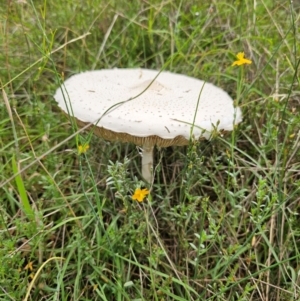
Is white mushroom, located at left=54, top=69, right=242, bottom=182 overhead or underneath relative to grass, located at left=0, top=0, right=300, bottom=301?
overhead

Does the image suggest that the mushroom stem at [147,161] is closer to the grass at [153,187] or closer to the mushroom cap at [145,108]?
the grass at [153,187]

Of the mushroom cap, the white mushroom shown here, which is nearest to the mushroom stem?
the white mushroom

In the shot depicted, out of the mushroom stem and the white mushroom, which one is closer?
the white mushroom

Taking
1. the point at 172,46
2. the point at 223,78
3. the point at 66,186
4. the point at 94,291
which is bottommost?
the point at 94,291

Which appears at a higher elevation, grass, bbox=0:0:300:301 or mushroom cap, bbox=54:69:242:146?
mushroom cap, bbox=54:69:242:146

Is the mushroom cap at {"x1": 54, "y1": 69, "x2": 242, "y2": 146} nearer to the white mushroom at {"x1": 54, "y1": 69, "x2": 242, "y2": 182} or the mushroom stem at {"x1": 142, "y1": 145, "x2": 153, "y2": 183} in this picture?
the white mushroom at {"x1": 54, "y1": 69, "x2": 242, "y2": 182}

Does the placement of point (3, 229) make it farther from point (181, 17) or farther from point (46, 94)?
point (181, 17)

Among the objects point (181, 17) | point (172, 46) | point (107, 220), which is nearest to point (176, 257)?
point (107, 220)
